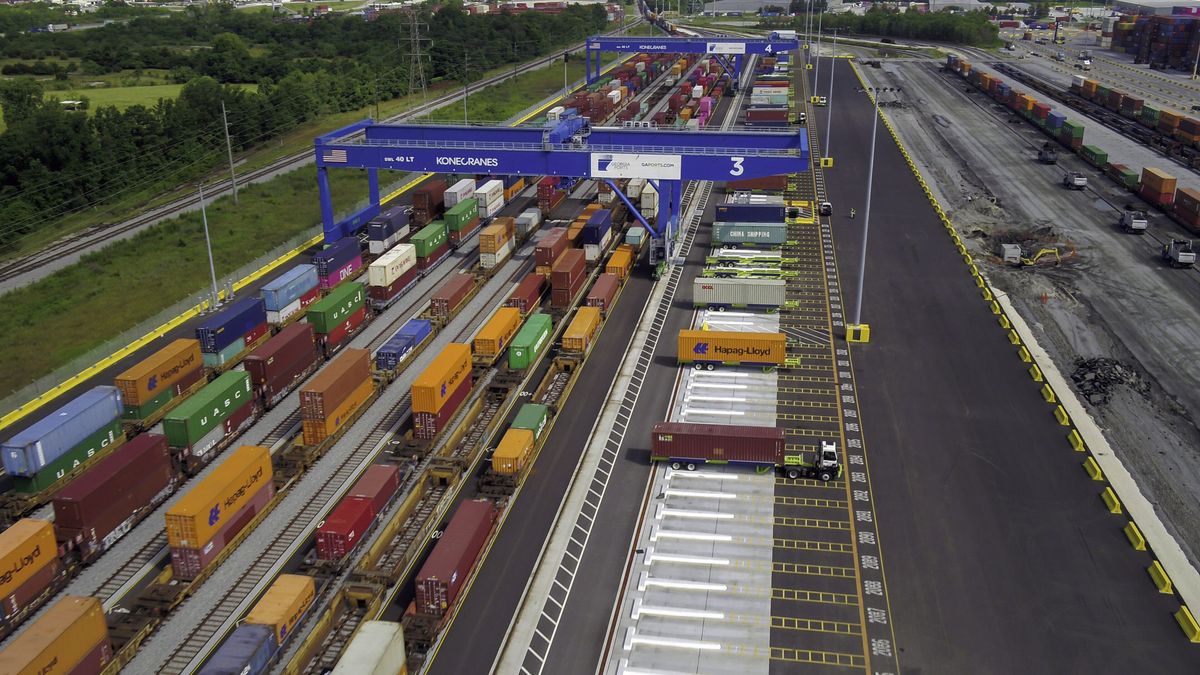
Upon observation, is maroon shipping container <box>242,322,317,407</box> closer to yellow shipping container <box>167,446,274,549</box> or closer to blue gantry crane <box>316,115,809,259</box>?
yellow shipping container <box>167,446,274,549</box>

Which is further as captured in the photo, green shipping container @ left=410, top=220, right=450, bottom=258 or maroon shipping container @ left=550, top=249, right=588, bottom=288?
green shipping container @ left=410, top=220, right=450, bottom=258

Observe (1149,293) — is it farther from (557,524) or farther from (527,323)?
(557,524)

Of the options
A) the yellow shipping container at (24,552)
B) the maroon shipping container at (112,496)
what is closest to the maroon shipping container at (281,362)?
the maroon shipping container at (112,496)

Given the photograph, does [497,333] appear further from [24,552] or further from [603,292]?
[24,552]

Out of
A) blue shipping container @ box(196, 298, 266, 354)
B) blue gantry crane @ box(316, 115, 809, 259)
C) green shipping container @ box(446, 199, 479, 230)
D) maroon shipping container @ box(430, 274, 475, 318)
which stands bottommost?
maroon shipping container @ box(430, 274, 475, 318)

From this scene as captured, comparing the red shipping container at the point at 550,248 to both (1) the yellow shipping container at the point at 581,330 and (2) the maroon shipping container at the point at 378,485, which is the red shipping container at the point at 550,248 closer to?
(1) the yellow shipping container at the point at 581,330

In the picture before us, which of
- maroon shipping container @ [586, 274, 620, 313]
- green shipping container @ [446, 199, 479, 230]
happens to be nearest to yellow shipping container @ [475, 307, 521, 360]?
maroon shipping container @ [586, 274, 620, 313]

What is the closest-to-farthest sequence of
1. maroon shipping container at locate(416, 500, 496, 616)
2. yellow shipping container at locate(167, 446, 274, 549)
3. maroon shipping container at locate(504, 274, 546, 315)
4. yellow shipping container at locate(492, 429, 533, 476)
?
maroon shipping container at locate(416, 500, 496, 616), yellow shipping container at locate(167, 446, 274, 549), yellow shipping container at locate(492, 429, 533, 476), maroon shipping container at locate(504, 274, 546, 315)
